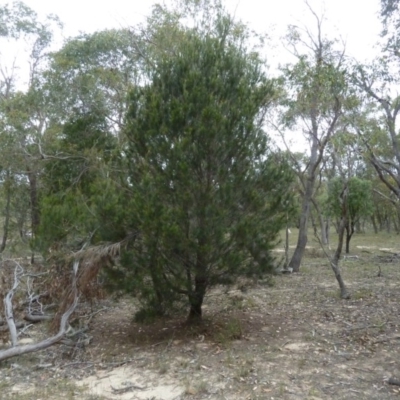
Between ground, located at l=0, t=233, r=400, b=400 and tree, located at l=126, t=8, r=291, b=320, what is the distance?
948mm

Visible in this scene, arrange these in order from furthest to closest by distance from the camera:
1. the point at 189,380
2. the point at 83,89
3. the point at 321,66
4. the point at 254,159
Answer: the point at 83,89, the point at 321,66, the point at 254,159, the point at 189,380

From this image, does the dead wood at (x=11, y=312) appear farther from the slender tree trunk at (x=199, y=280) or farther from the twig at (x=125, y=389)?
the slender tree trunk at (x=199, y=280)

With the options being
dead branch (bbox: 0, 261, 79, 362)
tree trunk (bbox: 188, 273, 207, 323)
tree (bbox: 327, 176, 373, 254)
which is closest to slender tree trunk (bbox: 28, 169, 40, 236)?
dead branch (bbox: 0, 261, 79, 362)

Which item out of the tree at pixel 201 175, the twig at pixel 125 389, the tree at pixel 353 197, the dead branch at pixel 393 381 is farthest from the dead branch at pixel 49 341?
the tree at pixel 353 197

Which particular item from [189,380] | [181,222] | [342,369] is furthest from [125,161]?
[342,369]

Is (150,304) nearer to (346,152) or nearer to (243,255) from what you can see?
(243,255)

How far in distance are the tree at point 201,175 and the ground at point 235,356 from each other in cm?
95

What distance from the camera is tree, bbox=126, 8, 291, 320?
6.66 m

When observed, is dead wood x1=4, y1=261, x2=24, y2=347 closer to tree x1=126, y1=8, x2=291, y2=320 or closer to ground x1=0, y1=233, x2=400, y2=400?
ground x1=0, y1=233, x2=400, y2=400

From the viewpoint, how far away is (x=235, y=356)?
6.34 m

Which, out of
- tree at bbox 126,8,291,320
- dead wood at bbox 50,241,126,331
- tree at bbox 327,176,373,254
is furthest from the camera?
tree at bbox 327,176,373,254

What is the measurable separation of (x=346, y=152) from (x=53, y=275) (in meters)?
7.10

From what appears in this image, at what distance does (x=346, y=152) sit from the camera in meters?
10.7

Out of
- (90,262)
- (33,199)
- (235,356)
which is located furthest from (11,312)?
(33,199)
